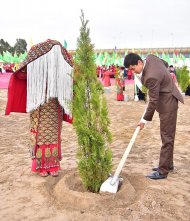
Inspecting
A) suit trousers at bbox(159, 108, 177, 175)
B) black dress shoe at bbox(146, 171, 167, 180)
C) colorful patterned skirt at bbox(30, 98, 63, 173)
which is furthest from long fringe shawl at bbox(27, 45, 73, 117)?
black dress shoe at bbox(146, 171, 167, 180)

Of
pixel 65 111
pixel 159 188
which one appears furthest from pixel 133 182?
pixel 65 111

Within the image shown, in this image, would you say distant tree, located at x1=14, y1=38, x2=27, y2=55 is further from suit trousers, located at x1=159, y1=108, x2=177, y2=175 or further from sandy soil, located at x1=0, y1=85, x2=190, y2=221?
suit trousers, located at x1=159, y1=108, x2=177, y2=175

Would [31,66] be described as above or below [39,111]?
above

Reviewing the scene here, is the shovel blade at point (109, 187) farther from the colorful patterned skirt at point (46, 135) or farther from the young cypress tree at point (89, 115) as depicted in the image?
the colorful patterned skirt at point (46, 135)

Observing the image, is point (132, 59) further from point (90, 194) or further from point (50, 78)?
point (90, 194)

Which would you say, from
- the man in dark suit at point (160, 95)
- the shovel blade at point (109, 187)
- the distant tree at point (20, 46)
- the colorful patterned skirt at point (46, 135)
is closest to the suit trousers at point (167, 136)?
the man in dark suit at point (160, 95)

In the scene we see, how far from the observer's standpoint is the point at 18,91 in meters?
4.34

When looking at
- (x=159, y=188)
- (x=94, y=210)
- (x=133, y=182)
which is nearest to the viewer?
(x=94, y=210)

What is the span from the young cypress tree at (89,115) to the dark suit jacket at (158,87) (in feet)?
2.61

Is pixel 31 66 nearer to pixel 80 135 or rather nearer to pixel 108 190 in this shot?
pixel 80 135

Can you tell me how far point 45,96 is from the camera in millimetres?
4094

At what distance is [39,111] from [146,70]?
1.41 meters

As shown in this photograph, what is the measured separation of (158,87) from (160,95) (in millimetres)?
245

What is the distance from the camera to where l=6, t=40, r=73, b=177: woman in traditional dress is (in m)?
4.02
